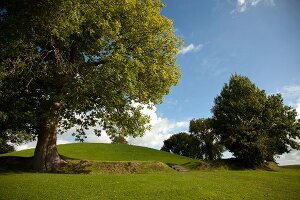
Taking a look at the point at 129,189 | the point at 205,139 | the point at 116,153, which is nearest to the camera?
the point at 129,189

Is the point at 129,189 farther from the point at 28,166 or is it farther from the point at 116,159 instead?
the point at 116,159

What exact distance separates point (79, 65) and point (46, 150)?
11.8m

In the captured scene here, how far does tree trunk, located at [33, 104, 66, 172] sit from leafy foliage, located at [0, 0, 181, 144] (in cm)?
77

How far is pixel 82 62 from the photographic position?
3684cm

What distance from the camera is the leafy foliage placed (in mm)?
29562

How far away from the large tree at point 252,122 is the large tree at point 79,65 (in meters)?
29.5

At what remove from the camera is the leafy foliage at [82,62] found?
29562 millimetres

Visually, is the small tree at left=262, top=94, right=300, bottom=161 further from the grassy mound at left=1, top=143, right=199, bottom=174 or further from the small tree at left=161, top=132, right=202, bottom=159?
the small tree at left=161, top=132, right=202, bottom=159

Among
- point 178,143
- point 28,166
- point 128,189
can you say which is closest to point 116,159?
point 28,166

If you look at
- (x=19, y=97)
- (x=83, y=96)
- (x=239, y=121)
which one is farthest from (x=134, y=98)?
(x=239, y=121)

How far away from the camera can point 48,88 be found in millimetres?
34062

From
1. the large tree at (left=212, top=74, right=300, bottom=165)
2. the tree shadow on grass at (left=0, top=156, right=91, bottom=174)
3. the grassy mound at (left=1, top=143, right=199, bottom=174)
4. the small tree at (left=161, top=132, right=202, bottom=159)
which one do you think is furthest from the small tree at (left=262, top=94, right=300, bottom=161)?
the small tree at (left=161, top=132, right=202, bottom=159)

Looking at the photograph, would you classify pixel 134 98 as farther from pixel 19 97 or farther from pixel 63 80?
pixel 19 97

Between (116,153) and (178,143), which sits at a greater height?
(178,143)
